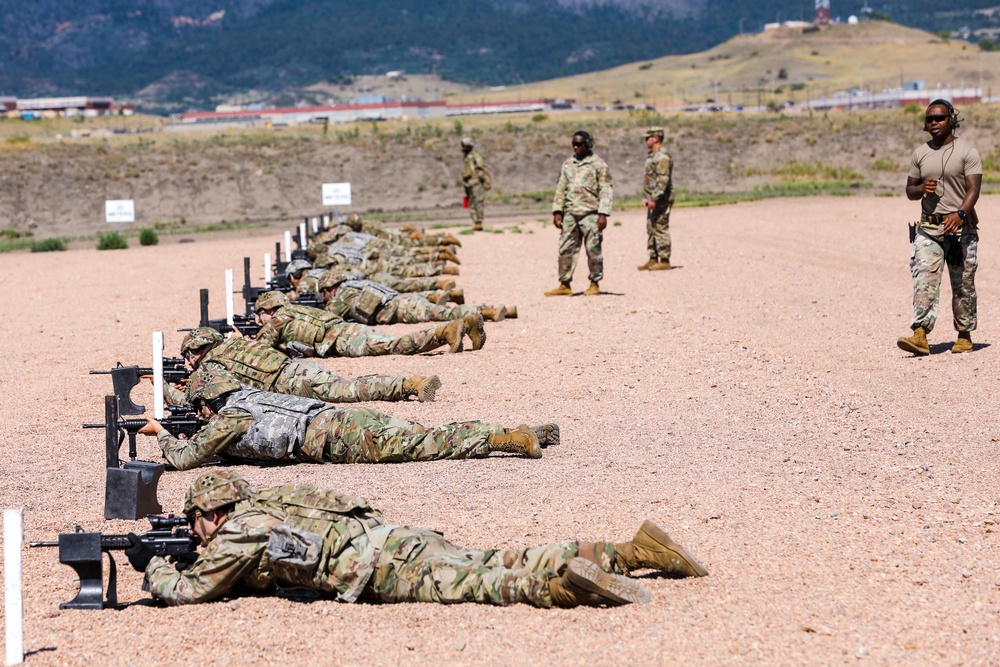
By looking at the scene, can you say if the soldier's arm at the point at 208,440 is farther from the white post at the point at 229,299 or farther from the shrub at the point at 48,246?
the shrub at the point at 48,246

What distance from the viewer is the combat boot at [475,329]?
13422 millimetres

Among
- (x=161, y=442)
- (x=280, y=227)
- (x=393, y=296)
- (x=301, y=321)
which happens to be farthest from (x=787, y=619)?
(x=280, y=227)

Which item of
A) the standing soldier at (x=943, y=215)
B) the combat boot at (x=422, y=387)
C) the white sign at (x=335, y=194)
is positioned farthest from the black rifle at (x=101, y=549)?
the white sign at (x=335, y=194)

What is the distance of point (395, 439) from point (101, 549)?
9.03ft

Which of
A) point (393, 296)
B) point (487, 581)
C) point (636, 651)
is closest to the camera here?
point (636, 651)

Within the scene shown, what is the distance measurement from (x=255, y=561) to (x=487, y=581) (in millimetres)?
1156

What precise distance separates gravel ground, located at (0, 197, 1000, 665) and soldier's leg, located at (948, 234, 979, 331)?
347 mm

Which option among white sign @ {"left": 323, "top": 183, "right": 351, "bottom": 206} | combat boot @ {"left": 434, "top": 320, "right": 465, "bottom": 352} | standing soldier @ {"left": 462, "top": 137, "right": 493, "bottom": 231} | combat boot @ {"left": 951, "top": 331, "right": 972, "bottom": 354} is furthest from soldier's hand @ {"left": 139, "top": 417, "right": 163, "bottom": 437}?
white sign @ {"left": 323, "top": 183, "right": 351, "bottom": 206}

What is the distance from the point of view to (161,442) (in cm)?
892

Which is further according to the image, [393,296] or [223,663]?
[393,296]

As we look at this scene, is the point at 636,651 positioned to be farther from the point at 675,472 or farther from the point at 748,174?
the point at 748,174

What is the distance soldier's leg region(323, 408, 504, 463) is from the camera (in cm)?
893

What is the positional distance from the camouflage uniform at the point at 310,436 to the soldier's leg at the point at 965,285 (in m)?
5.18

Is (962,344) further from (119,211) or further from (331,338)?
(119,211)
